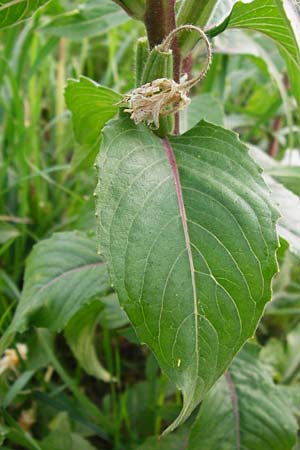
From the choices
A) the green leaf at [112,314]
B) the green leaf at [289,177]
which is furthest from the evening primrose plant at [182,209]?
the green leaf at [112,314]

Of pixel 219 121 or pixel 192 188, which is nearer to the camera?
pixel 192 188

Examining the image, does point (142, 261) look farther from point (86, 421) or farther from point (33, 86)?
point (33, 86)

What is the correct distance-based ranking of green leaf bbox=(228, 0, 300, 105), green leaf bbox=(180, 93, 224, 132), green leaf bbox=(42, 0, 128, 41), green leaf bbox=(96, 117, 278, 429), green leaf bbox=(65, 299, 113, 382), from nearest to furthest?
green leaf bbox=(96, 117, 278, 429) → green leaf bbox=(228, 0, 300, 105) → green leaf bbox=(65, 299, 113, 382) → green leaf bbox=(180, 93, 224, 132) → green leaf bbox=(42, 0, 128, 41)

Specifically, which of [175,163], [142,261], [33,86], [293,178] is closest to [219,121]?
[293,178]

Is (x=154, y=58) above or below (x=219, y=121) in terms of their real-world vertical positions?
above

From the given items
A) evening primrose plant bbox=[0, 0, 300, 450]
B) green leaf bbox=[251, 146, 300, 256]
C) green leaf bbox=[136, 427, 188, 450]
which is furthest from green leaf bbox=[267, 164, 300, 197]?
green leaf bbox=[136, 427, 188, 450]

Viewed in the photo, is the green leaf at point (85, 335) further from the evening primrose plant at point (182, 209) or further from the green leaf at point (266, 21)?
the green leaf at point (266, 21)

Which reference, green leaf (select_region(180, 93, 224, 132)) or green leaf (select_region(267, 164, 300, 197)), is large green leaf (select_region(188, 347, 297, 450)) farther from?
green leaf (select_region(180, 93, 224, 132))
